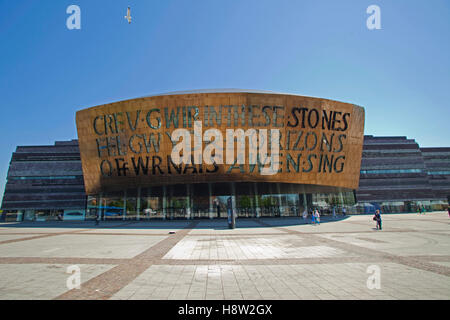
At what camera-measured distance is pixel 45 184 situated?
56062 mm

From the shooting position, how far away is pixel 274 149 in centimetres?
3109

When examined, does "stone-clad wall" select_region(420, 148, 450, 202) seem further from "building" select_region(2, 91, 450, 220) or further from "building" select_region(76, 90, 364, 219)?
"building" select_region(76, 90, 364, 219)

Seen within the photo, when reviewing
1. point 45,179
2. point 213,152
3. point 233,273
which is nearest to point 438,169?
point 213,152

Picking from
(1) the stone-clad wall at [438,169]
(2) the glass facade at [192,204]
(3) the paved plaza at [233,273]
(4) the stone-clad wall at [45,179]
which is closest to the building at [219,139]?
(2) the glass facade at [192,204]

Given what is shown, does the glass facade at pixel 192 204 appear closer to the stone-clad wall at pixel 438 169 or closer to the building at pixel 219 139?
the building at pixel 219 139

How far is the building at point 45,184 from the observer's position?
176 ft

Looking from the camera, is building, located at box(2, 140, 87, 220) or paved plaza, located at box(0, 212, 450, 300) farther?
building, located at box(2, 140, 87, 220)

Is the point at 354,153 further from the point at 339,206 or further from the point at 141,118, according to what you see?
the point at 141,118

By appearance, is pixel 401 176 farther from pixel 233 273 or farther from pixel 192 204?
pixel 233 273

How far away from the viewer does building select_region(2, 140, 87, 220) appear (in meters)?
53.8

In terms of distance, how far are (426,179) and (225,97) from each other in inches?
2417

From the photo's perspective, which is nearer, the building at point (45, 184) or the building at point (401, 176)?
the building at point (45, 184)

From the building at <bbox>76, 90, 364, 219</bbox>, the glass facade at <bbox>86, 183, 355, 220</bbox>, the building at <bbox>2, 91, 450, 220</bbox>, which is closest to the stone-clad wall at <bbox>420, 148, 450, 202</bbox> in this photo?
the building at <bbox>2, 91, 450, 220</bbox>
